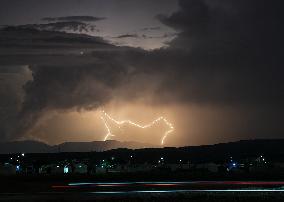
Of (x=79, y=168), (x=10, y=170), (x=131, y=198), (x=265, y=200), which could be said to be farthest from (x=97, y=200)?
(x=79, y=168)

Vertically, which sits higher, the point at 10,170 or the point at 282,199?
the point at 10,170

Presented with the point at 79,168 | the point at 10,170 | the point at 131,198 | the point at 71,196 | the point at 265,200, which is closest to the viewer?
the point at 265,200

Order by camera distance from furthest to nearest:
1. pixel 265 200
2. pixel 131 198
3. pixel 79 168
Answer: pixel 79 168 < pixel 131 198 < pixel 265 200

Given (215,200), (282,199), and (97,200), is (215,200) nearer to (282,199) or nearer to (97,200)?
(282,199)

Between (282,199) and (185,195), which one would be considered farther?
(185,195)

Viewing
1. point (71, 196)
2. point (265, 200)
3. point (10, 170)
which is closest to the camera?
point (265, 200)

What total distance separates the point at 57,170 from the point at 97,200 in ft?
317

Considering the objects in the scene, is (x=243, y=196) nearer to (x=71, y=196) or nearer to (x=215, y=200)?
(x=215, y=200)

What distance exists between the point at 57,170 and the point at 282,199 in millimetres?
102471

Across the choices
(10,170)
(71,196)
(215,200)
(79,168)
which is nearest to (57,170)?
(79,168)

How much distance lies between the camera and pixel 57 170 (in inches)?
5571

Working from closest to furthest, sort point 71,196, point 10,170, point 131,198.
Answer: point 131,198
point 71,196
point 10,170

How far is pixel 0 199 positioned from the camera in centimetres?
4950

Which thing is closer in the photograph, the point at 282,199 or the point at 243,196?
the point at 282,199
